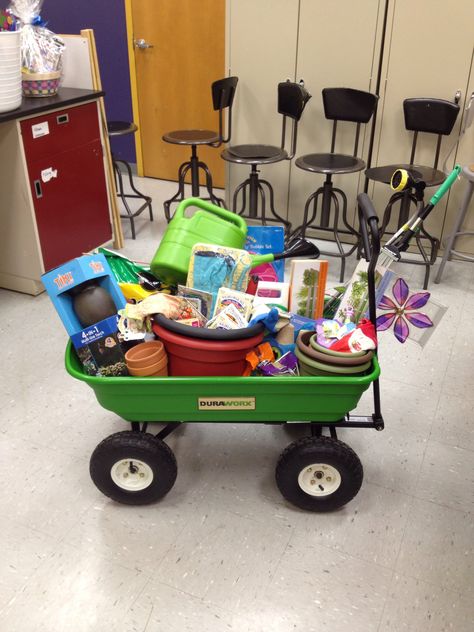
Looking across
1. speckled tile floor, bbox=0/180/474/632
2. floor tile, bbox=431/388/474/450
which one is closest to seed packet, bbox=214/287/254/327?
speckled tile floor, bbox=0/180/474/632

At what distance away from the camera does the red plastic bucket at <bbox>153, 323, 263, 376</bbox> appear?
4.97 feet

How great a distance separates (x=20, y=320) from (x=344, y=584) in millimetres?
1975

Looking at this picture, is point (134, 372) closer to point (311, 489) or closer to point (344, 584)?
point (311, 489)

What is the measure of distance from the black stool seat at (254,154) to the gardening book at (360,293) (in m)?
1.74

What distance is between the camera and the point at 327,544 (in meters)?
1.70

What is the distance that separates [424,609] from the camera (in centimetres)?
153

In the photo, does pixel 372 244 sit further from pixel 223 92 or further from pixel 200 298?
pixel 223 92

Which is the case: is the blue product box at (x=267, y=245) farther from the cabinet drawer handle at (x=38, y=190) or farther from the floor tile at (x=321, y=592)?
the cabinet drawer handle at (x=38, y=190)

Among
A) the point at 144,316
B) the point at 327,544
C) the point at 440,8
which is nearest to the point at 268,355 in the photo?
the point at 144,316

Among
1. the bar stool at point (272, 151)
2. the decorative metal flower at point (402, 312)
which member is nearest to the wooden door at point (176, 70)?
the bar stool at point (272, 151)

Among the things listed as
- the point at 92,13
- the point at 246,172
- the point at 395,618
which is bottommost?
the point at 395,618

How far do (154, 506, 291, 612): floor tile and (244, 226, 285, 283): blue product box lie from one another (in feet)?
2.57

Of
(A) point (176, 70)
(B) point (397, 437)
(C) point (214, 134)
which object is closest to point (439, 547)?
(B) point (397, 437)

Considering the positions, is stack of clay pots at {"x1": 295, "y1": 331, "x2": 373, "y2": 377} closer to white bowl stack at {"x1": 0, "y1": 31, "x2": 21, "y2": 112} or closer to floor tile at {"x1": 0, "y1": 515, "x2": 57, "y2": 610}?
floor tile at {"x1": 0, "y1": 515, "x2": 57, "y2": 610}
